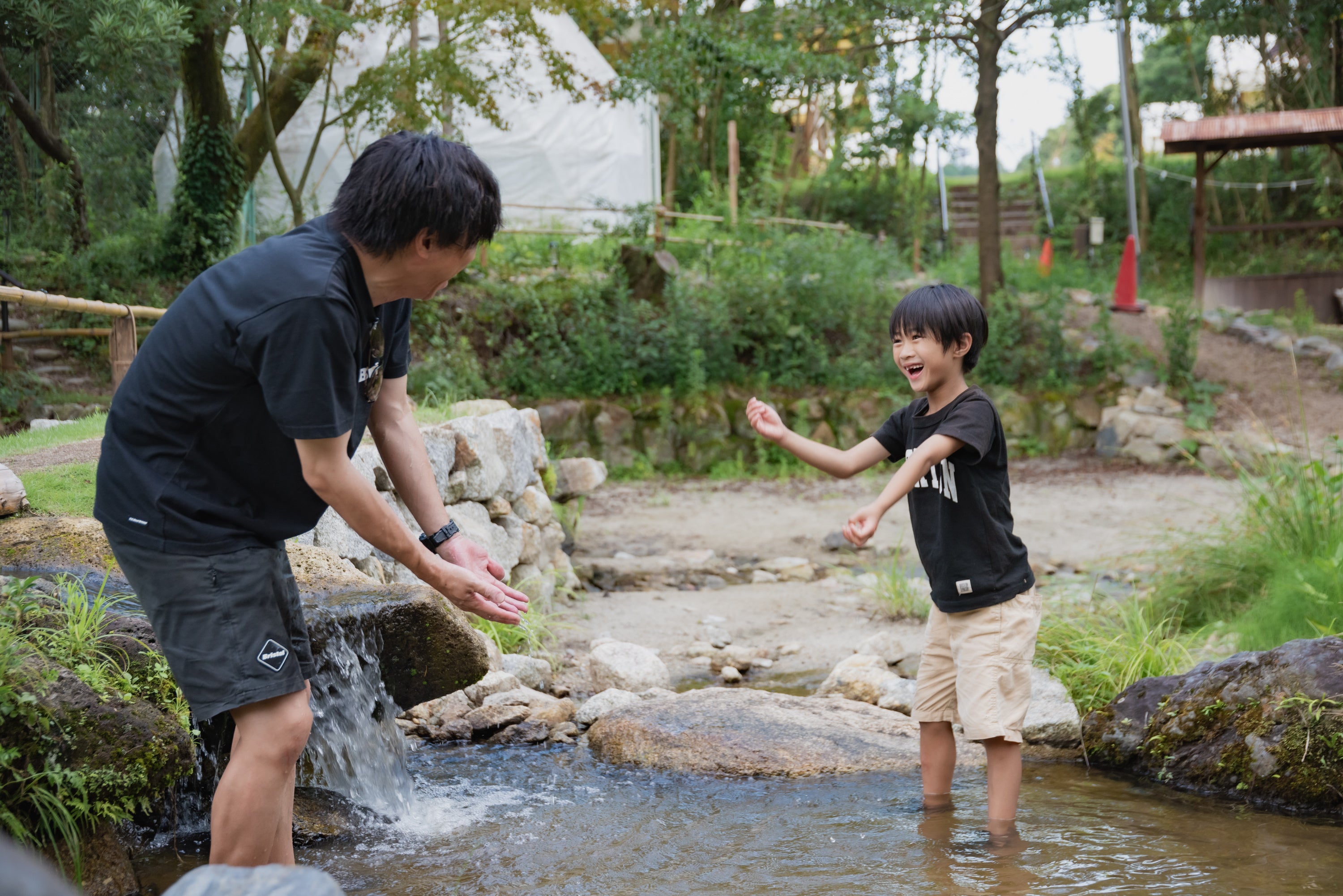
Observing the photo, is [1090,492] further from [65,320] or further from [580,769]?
[65,320]

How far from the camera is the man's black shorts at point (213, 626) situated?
1942 millimetres

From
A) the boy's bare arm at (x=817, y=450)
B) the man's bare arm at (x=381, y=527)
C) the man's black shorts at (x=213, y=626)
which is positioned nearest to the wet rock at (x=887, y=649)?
the boy's bare arm at (x=817, y=450)

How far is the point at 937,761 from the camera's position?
128 inches

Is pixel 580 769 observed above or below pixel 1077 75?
below

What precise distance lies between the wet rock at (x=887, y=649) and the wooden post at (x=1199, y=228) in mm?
10351

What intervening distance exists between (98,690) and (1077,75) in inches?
729

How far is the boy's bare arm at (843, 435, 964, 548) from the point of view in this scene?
2.61 metres

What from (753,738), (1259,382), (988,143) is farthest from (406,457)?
(1259,382)

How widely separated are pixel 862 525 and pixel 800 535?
19.3 ft

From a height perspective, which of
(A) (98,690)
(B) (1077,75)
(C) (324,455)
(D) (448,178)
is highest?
(B) (1077,75)

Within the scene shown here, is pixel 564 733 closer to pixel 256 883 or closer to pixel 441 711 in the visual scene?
pixel 441 711

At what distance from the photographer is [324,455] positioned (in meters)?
1.88

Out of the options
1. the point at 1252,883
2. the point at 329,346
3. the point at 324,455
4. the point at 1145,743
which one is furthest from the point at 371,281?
the point at 1145,743

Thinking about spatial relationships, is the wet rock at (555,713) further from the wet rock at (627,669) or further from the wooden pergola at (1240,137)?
the wooden pergola at (1240,137)
